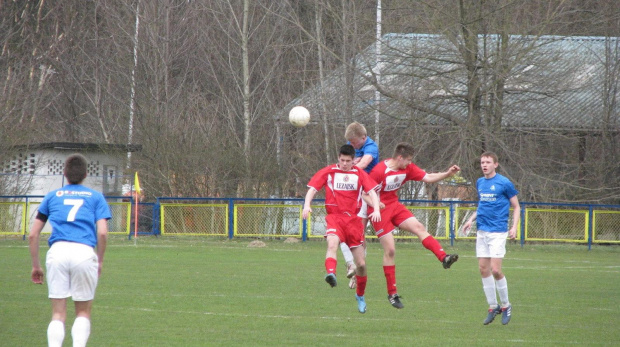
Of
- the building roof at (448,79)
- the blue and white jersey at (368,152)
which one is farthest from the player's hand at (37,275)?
the building roof at (448,79)

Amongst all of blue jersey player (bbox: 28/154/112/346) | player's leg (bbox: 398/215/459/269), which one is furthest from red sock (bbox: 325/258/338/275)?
blue jersey player (bbox: 28/154/112/346)

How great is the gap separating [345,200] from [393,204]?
0.92m

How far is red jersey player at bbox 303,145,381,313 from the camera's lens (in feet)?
32.4

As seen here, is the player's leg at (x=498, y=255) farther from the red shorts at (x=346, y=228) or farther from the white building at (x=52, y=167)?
the white building at (x=52, y=167)

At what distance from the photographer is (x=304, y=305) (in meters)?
11.2

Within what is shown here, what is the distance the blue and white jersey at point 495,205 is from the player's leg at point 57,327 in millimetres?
5122

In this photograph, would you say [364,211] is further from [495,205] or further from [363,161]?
[495,205]

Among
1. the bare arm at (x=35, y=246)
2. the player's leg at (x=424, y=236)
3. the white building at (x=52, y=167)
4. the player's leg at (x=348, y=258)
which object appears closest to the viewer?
the bare arm at (x=35, y=246)

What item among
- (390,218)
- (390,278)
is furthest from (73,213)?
(390,218)

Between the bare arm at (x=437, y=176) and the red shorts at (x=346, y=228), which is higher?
the bare arm at (x=437, y=176)

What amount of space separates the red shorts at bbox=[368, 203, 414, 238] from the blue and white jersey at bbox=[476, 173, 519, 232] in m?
1.14

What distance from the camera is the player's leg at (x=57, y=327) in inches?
249

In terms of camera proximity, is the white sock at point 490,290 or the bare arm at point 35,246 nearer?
the bare arm at point 35,246

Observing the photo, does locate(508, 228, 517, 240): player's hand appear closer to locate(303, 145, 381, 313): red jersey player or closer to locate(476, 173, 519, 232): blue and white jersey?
locate(476, 173, 519, 232): blue and white jersey
